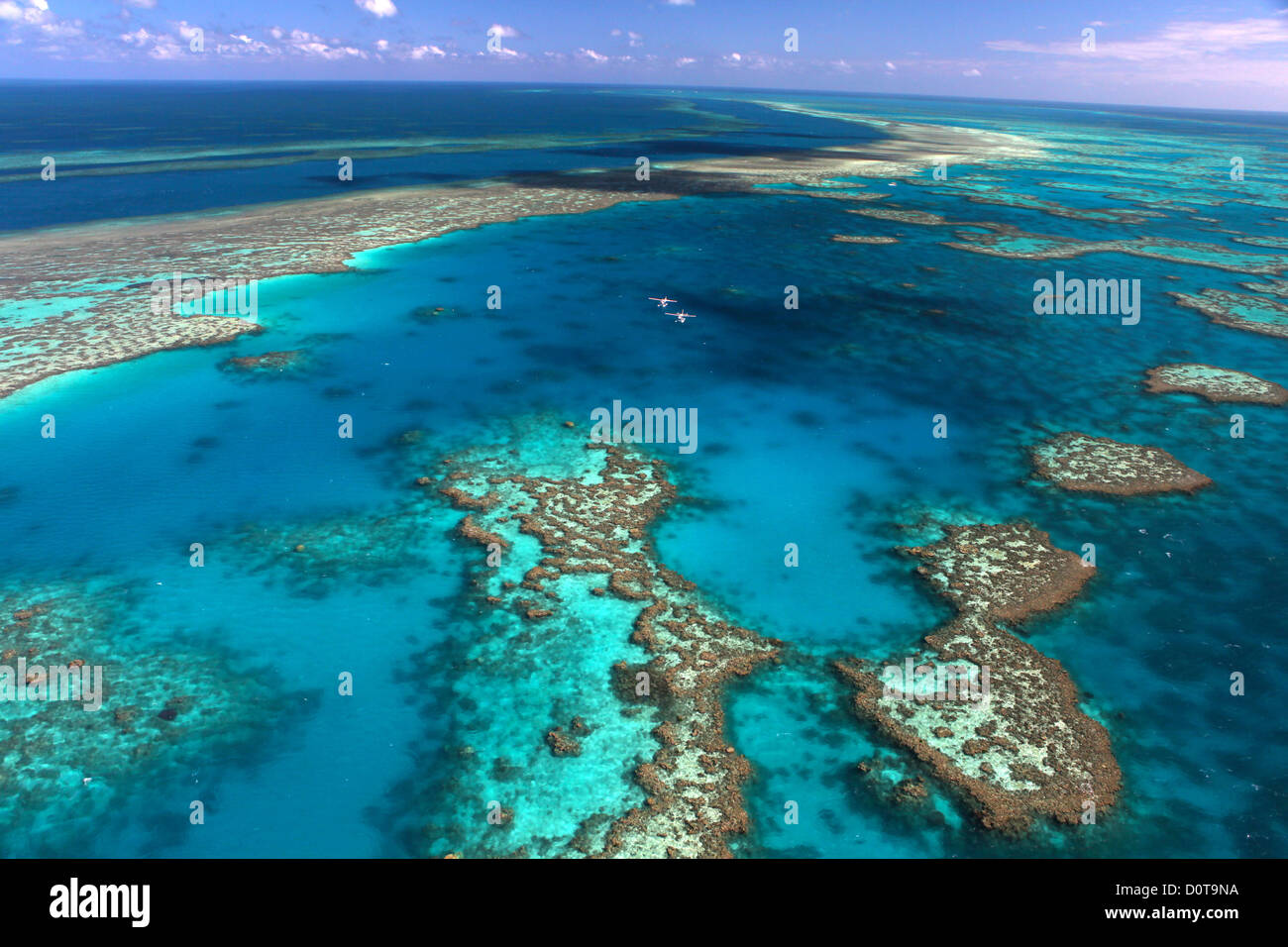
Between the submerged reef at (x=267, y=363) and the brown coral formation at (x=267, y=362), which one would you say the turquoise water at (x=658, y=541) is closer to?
the submerged reef at (x=267, y=363)

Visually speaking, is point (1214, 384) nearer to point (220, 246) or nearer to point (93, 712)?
point (93, 712)

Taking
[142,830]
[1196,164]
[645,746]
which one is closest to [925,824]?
[645,746]

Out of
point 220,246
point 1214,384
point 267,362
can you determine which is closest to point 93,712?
point 267,362

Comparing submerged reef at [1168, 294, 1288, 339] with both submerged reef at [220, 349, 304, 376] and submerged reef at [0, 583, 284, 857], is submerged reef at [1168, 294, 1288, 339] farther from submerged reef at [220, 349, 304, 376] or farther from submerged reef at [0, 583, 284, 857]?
submerged reef at [0, 583, 284, 857]

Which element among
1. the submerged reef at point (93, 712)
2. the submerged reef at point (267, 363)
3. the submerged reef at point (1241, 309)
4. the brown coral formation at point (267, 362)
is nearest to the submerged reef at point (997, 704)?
the submerged reef at point (93, 712)

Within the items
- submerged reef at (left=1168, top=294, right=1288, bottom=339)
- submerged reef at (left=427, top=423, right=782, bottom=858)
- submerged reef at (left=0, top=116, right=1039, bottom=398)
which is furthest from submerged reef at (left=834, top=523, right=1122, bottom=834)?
submerged reef at (left=0, top=116, right=1039, bottom=398)

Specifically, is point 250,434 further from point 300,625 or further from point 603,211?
point 603,211

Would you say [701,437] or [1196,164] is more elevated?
[1196,164]
